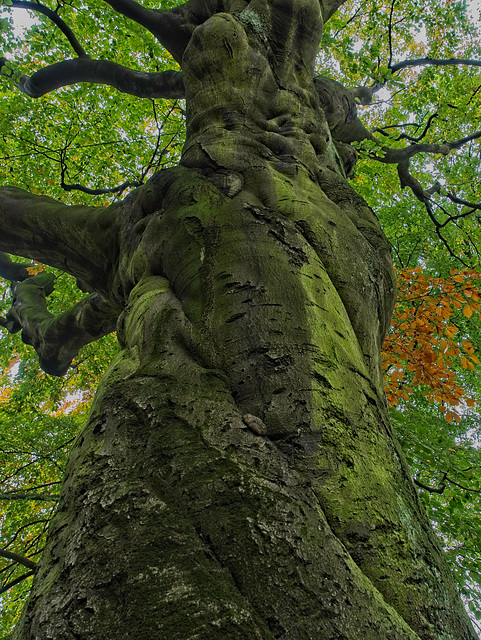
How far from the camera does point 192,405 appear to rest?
1.39 m

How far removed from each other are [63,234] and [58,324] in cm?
188

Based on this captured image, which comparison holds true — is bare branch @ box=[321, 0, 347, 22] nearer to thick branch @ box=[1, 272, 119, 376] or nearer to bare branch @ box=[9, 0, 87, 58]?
bare branch @ box=[9, 0, 87, 58]

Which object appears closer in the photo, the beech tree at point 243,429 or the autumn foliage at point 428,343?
the beech tree at point 243,429

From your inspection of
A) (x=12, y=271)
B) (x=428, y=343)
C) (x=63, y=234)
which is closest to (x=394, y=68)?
(x=428, y=343)

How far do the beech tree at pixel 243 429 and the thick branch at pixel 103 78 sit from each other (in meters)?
1.95

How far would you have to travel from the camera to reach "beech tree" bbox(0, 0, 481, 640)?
0.97 meters

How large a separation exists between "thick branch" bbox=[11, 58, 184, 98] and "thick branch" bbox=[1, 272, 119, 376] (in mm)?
2464

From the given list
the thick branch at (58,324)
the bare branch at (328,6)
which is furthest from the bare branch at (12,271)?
the bare branch at (328,6)

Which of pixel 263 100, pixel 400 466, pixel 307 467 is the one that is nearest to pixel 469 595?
pixel 400 466

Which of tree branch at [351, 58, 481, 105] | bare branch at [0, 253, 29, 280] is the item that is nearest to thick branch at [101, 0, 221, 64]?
tree branch at [351, 58, 481, 105]

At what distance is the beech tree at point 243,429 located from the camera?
0.97 meters

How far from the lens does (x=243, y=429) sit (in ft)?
4.32

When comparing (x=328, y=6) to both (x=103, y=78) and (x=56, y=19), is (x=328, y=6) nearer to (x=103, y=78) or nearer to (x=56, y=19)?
(x=103, y=78)

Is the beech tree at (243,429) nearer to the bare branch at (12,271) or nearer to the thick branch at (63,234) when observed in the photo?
the thick branch at (63,234)
